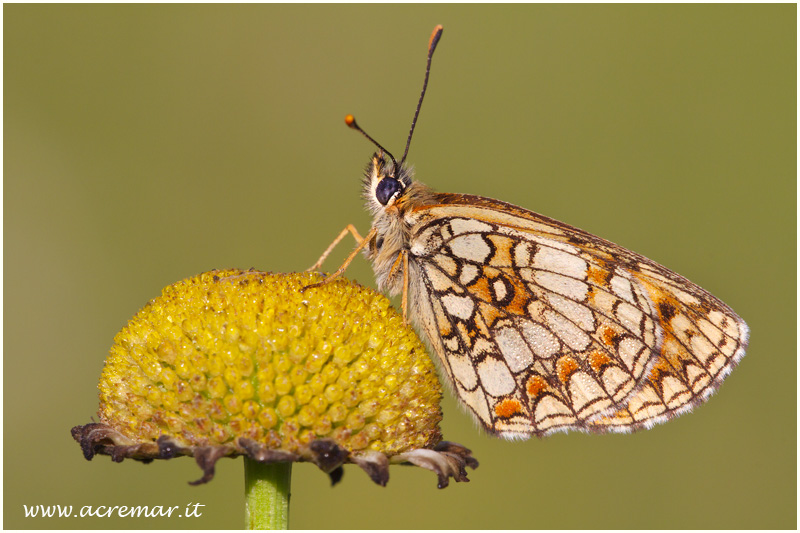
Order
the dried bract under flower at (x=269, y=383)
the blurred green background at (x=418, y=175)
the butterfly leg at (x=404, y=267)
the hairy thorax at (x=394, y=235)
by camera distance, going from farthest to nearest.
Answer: the blurred green background at (x=418, y=175) < the hairy thorax at (x=394, y=235) < the butterfly leg at (x=404, y=267) < the dried bract under flower at (x=269, y=383)

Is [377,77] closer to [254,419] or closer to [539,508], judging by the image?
[539,508]

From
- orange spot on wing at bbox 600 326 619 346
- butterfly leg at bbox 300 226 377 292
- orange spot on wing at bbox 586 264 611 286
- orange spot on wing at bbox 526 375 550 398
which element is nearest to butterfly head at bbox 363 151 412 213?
butterfly leg at bbox 300 226 377 292

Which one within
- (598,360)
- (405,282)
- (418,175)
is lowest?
(598,360)

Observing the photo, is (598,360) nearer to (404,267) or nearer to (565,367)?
(565,367)

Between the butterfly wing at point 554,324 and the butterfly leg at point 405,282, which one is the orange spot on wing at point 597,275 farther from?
the butterfly leg at point 405,282

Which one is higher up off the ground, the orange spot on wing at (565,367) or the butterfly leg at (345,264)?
the butterfly leg at (345,264)

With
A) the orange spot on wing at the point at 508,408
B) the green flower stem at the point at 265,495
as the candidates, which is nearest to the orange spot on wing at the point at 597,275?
the orange spot on wing at the point at 508,408

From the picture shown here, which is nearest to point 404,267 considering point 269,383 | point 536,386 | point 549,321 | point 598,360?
point 549,321
